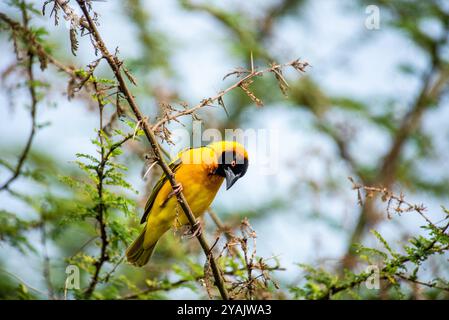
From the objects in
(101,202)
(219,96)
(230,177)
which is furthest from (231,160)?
(219,96)

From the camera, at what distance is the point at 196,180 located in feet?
14.2

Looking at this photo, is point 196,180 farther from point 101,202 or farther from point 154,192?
point 101,202

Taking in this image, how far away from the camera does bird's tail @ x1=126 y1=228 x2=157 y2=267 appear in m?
4.55

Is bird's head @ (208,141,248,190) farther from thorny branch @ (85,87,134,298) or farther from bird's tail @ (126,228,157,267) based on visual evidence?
thorny branch @ (85,87,134,298)

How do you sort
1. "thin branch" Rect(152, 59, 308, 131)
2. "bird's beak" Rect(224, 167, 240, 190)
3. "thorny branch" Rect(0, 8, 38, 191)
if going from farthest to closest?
"bird's beak" Rect(224, 167, 240, 190)
"thorny branch" Rect(0, 8, 38, 191)
"thin branch" Rect(152, 59, 308, 131)

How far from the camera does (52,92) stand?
167 inches

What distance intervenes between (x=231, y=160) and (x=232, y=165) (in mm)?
42

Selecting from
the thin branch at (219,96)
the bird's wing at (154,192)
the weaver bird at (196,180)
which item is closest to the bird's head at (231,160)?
the weaver bird at (196,180)

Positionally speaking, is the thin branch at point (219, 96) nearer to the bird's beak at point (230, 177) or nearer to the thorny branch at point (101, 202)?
the thorny branch at point (101, 202)

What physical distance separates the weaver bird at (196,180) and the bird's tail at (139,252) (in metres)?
0.03

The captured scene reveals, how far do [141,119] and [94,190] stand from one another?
80 cm

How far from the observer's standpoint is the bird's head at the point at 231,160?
4316 millimetres

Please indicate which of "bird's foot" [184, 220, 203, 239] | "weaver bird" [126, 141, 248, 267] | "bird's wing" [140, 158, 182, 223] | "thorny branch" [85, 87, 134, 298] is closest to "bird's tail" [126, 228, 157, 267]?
"weaver bird" [126, 141, 248, 267]
